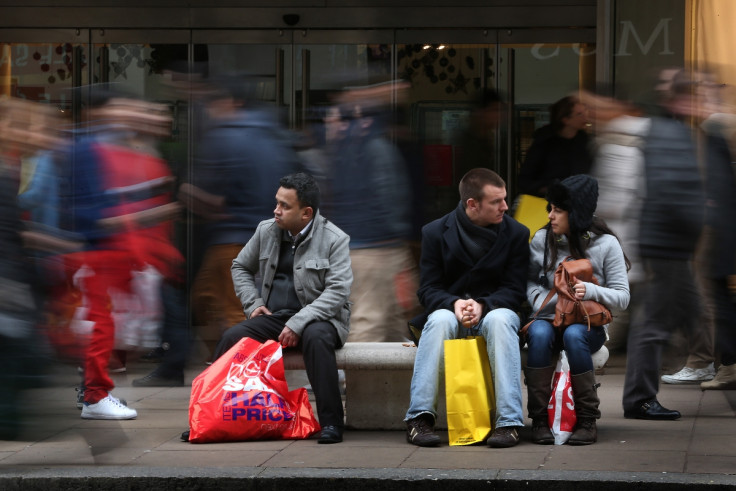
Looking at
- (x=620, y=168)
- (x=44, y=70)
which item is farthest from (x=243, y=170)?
(x=44, y=70)

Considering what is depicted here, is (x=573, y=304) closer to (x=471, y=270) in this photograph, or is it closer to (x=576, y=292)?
(x=576, y=292)

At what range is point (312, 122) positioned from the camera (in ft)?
37.2

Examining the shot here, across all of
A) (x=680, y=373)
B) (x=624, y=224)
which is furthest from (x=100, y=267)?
(x=680, y=373)

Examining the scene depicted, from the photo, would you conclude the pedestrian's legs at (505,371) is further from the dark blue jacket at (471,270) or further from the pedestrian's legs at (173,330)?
the pedestrian's legs at (173,330)

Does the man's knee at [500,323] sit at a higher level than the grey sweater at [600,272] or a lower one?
lower

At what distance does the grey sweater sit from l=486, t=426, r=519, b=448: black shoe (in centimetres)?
66

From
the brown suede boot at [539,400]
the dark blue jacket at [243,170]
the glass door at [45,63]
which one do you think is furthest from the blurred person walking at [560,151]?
the glass door at [45,63]

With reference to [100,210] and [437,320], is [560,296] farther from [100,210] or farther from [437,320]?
[100,210]

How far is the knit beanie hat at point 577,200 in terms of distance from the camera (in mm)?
7012

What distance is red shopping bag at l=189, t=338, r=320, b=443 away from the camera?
686cm

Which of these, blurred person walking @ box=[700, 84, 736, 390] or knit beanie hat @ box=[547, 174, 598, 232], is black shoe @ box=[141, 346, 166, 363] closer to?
knit beanie hat @ box=[547, 174, 598, 232]

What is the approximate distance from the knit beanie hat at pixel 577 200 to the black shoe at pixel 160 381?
10.7 ft

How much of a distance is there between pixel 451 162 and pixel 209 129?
10.1 ft

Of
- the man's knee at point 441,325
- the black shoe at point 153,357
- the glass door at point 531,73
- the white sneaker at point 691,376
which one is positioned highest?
the glass door at point 531,73
